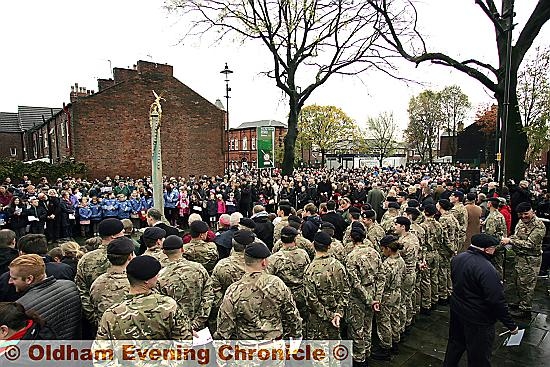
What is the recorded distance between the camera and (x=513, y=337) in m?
4.66

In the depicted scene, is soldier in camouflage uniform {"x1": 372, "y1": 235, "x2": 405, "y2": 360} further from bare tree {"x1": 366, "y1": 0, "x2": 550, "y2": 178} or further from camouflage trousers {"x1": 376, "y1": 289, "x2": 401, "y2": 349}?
bare tree {"x1": 366, "y1": 0, "x2": 550, "y2": 178}

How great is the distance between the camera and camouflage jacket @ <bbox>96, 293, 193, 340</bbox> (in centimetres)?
285

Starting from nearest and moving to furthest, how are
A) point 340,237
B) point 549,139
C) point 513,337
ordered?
point 513,337 < point 340,237 < point 549,139

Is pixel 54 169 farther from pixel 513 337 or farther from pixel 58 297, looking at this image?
pixel 513 337

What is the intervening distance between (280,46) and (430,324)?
57.6 ft

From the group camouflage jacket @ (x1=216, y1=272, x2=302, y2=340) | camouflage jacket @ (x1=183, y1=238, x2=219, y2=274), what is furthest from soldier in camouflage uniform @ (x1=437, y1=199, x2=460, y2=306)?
camouflage jacket @ (x1=216, y1=272, x2=302, y2=340)

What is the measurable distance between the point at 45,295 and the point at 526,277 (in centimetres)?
790

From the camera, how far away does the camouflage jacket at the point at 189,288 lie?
4.14 m

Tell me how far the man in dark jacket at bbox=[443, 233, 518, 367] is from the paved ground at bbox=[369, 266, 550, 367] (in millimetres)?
961

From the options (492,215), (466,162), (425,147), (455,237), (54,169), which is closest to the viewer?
(455,237)

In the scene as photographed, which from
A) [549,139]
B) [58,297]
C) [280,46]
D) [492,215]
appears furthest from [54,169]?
[549,139]

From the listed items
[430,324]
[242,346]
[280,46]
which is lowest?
[430,324]

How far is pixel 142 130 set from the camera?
27844 millimetres

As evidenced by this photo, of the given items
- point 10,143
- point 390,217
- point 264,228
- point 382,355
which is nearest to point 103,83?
point 264,228
